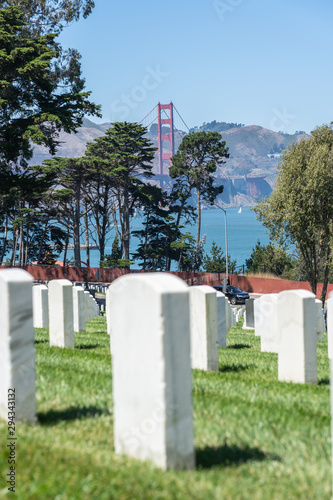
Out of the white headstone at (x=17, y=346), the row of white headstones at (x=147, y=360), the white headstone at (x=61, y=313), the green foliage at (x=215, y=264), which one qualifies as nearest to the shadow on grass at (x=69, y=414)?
the white headstone at (x=17, y=346)

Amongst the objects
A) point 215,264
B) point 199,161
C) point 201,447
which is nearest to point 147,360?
point 201,447

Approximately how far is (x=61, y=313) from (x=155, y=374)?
515 cm

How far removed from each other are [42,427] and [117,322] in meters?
1.06

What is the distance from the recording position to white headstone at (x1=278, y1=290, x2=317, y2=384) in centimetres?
675

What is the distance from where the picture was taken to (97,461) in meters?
3.67

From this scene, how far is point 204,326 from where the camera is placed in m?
7.50

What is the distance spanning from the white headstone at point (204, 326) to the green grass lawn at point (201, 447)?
96cm

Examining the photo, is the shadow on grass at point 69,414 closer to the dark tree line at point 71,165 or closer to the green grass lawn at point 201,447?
the green grass lawn at point 201,447

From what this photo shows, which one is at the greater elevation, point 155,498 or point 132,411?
point 132,411

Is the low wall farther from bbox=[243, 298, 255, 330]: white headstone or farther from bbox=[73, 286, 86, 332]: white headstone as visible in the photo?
bbox=[73, 286, 86, 332]: white headstone

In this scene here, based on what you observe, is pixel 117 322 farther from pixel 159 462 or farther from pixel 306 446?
pixel 306 446

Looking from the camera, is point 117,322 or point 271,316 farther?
point 271,316

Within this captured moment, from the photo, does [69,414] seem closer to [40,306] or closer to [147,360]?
[147,360]

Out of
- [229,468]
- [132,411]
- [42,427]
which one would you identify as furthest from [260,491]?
[42,427]
